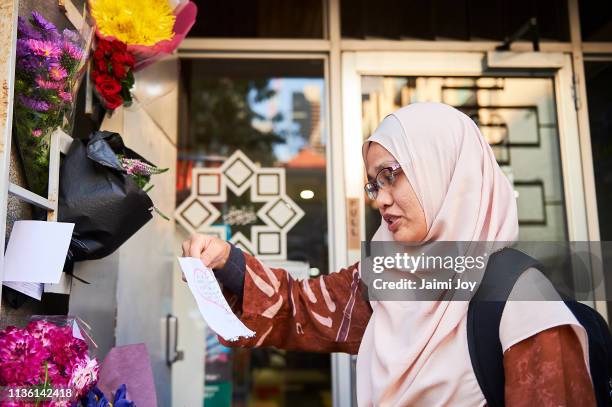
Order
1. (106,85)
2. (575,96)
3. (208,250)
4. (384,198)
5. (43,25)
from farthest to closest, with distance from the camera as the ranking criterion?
(575,96) → (106,85) → (208,250) → (384,198) → (43,25)

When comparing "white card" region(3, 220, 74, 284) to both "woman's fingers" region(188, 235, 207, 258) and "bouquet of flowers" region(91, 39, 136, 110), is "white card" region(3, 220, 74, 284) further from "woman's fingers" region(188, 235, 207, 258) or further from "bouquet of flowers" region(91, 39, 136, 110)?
"bouquet of flowers" region(91, 39, 136, 110)

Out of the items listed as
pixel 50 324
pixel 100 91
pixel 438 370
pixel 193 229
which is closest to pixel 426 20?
pixel 193 229

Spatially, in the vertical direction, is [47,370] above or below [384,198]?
below

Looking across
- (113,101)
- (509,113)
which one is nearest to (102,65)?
(113,101)

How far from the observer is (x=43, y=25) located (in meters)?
1.50

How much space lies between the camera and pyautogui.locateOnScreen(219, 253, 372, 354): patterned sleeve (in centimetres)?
184

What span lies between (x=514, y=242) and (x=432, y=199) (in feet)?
0.76

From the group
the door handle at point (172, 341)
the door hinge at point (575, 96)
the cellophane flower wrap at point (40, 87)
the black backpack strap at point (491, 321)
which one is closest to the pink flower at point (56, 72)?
the cellophane flower wrap at point (40, 87)

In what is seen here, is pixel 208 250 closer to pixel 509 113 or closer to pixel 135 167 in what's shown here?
pixel 135 167

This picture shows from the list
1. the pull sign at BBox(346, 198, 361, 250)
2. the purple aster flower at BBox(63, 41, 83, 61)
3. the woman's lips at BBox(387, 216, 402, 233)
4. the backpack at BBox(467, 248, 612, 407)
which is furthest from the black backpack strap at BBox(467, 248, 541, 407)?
the pull sign at BBox(346, 198, 361, 250)

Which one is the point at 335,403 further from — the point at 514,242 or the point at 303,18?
the point at 303,18

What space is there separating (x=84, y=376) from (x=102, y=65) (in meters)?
1.06

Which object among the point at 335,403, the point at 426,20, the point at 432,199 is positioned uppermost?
the point at 426,20

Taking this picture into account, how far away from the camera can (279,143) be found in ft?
12.0
